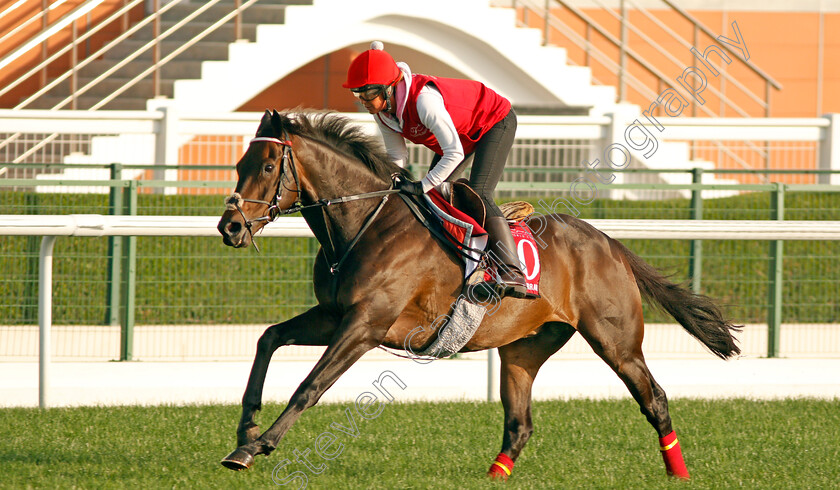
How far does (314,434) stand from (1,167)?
4.04m

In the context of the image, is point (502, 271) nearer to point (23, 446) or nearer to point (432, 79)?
point (432, 79)

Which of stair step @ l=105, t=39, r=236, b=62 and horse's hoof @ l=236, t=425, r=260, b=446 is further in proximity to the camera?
stair step @ l=105, t=39, r=236, b=62

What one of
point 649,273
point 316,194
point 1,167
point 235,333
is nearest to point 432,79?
point 316,194

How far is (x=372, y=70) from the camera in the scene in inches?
180

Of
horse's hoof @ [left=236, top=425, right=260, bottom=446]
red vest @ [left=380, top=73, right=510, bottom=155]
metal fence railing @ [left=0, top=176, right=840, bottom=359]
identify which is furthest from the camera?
metal fence railing @ [left=0, top=176, right=840, bottom=359]

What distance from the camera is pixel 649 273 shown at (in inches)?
218

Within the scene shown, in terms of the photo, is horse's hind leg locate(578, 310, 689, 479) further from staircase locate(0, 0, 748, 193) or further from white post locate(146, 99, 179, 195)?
staircase locate(0, 0, 748, 193)

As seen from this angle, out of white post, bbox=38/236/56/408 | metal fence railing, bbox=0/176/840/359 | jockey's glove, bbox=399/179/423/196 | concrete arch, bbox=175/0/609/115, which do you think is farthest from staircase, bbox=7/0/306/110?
jockey's glove, bbox=399/179/423/196

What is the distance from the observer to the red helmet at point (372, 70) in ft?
15.0

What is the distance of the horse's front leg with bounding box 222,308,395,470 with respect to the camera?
14.0 ft

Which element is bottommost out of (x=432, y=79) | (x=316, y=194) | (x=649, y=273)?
(x=649, y=273)

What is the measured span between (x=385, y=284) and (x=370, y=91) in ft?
2.65

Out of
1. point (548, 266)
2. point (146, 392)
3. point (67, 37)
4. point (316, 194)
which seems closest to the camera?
point (316, 194)

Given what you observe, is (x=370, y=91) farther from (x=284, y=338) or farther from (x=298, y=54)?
(x=298, y=54)
